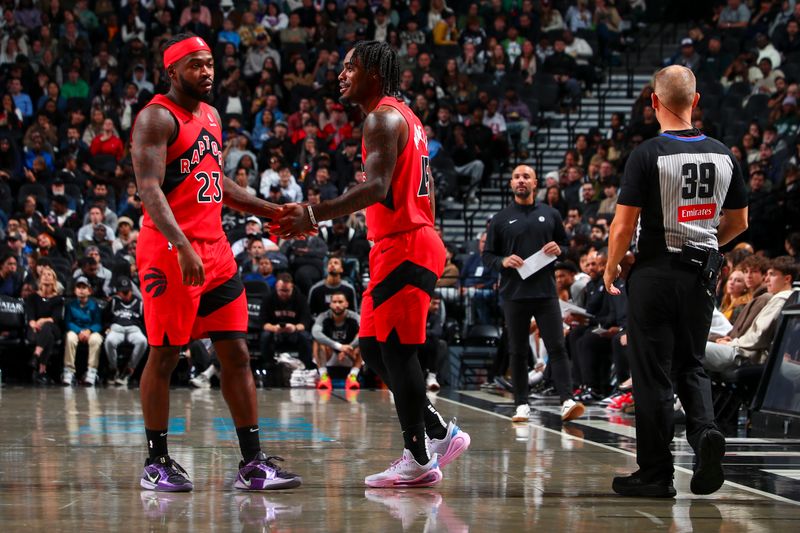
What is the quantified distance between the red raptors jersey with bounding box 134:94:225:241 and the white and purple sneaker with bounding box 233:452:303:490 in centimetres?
100

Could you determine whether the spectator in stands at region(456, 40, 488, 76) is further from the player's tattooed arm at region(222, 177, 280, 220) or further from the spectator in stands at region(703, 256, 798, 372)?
the player's tattooed arm at region(222, 177, 280, 220)

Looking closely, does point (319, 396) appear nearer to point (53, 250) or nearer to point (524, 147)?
point (53, 250)

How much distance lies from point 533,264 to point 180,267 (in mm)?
4256

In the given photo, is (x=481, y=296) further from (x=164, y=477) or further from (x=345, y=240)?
(x=164, y=477)

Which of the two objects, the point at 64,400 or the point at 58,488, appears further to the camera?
the point at 64,400

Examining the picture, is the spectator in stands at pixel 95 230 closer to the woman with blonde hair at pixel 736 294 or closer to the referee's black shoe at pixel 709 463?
the woman with blonde hair at pixel 736 294

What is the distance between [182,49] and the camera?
5.12m

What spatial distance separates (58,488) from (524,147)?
14821 mm

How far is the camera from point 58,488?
5027mm

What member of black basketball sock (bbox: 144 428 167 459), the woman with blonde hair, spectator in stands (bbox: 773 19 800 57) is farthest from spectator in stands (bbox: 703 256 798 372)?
spectator in stands (bbox: 773 19 800 57)

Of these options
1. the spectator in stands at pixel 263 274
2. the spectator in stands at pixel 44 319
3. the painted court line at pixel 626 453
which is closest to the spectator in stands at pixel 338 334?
the spectator in stands at pixel 263 274

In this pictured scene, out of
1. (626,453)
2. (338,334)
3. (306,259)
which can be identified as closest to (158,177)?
(626,453)

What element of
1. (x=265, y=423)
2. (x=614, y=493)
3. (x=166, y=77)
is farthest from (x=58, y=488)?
(x=265, y=423)

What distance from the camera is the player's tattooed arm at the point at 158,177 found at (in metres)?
4.77
